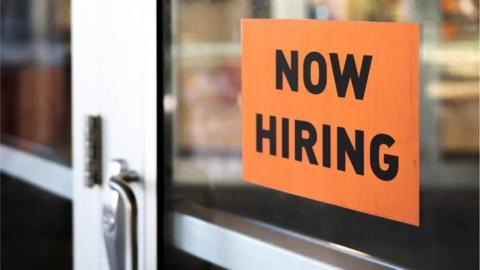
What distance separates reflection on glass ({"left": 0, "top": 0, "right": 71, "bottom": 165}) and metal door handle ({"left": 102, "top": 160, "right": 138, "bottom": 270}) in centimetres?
22

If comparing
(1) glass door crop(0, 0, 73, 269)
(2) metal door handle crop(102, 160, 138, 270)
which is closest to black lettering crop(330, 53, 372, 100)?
(2) metal door handle crop(102, 160, 138, 270)

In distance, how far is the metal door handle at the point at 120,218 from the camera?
1643mm

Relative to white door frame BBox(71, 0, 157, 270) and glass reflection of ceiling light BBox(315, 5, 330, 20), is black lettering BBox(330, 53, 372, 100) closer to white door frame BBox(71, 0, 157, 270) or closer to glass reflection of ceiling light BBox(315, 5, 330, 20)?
glass reflection of ceiling light BBox(315, 5, 330, 20)

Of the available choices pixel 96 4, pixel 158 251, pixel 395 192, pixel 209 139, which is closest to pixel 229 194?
pixel 209 139

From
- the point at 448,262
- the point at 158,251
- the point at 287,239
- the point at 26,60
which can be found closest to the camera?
the point at 448,262

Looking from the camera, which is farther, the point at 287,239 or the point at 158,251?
the point at 158,251

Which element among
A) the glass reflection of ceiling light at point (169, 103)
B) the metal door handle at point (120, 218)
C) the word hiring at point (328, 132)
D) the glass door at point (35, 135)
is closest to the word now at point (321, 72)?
the word hiring at point (328, 132)

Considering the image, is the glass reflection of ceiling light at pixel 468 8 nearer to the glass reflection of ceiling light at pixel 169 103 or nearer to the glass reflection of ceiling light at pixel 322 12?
the glass reflection of ceiling light at pixel 322 12

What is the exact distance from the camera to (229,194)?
5.07 ft

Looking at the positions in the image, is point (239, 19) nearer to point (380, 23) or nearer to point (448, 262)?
point (380, 23)

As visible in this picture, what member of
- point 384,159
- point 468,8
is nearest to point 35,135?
point 384,159

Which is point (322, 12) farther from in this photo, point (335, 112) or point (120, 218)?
point (120, 218)

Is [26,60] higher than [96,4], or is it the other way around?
[96,4]

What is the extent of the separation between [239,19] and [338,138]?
0.29m
